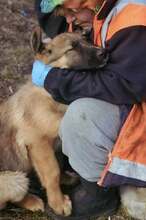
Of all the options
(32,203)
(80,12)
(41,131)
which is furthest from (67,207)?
(80,12)

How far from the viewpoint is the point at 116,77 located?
4.06m

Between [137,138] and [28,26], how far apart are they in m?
3.64

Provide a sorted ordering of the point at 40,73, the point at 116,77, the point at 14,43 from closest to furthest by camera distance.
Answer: the point at 116,77, the point at 40,73, the point at 14,43

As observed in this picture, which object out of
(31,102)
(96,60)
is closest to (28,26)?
(31,102)

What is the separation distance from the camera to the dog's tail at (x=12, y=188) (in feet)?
15.0

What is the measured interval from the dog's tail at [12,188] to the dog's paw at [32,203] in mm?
120

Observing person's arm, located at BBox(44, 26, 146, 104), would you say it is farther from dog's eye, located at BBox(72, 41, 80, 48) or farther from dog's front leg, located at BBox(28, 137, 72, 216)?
dog's front leg, located at BBox(28, 137, 72, 216)

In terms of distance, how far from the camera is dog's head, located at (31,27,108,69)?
4.27 metres

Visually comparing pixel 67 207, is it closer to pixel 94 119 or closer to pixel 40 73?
pixel 94 119

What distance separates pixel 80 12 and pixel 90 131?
38.4 inches

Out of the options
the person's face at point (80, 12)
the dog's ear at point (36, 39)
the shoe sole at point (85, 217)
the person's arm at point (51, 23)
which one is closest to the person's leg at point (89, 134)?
the shoe sole at point (85, 217)

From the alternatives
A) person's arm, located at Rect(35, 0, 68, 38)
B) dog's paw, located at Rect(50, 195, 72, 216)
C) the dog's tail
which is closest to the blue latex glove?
person's arm, located at Rect(35, 0, 68, 38)

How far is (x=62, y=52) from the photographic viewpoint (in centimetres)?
455

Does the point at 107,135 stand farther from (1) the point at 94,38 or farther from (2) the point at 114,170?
(1) the point at 94,38
